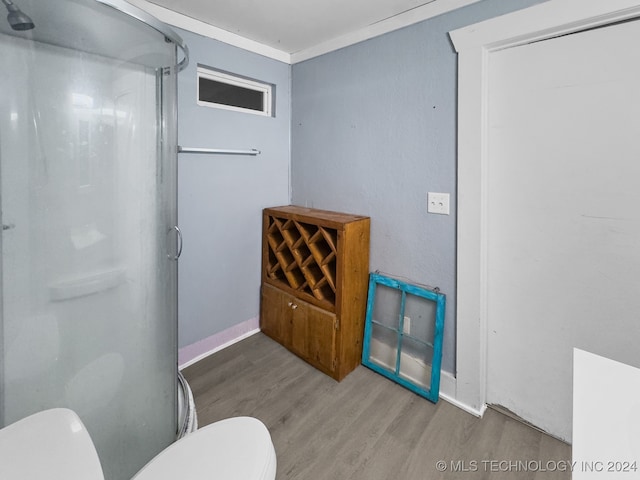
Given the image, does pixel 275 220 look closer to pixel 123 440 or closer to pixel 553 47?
pixel 123 440

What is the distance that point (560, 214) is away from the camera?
54.4 inches

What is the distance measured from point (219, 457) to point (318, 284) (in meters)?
1.31

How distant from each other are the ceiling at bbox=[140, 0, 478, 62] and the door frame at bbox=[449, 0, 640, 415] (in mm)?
261

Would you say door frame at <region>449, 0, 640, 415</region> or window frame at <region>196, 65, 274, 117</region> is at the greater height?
window frame at <region>196, 65, 274, 117</region>

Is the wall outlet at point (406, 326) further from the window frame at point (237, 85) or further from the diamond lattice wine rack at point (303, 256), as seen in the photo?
the window frame at point (237, 85)

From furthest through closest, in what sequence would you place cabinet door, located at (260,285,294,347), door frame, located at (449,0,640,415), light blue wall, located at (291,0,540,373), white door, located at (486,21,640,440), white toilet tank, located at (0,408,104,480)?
cabinet door, located at (260,285,294,347) < light blue wall, located at (291,0,540,373) < door frame, located at (449,0,640,415) < white door, located at (486,21,640,440) < white toilet tank, located at (0,408,104,480)

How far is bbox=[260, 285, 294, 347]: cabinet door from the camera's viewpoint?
2160 millimetres

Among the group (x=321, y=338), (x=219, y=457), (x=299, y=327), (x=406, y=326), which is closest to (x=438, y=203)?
(x=406, y=326)

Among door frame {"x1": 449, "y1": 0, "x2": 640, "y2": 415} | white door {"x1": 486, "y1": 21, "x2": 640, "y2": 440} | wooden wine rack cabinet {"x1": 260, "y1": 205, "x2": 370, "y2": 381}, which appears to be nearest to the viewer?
white door {"x1": 486, "y1": 21, "x2": 640, "y2": 440}

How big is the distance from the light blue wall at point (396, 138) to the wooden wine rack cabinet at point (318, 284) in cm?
18

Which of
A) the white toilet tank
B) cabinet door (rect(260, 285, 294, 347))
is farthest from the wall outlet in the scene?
the white toilet tank

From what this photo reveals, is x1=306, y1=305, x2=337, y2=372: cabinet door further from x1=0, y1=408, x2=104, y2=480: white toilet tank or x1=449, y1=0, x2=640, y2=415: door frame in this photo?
x1=0, y1=408, x2=104, y2=480: white toilet tank

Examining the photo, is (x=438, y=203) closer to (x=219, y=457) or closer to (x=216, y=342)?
(x=219, y=457)

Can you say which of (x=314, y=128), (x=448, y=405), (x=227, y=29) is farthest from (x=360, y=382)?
(x=227, y=29)
